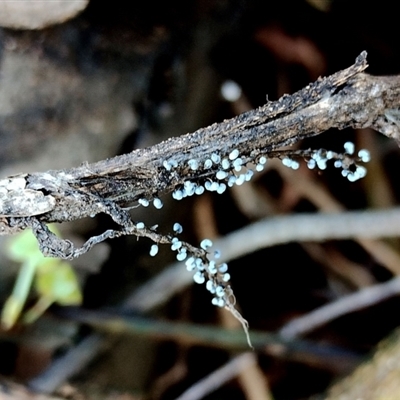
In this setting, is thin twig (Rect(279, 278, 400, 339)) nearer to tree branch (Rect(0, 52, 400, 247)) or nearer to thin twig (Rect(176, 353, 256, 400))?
thin twig (Rect(176, 353, 256, 400))

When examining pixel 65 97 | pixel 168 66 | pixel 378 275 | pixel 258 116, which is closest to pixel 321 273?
pixel 378 275

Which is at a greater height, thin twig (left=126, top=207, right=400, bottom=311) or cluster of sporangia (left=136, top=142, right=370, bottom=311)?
cluster of sporangia (left=136, top=142, right=370, bottom=311)

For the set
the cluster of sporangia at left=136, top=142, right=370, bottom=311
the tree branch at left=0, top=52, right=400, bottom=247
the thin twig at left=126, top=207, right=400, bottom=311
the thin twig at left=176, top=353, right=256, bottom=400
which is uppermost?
the tree branch at left=0, top=52, right=400, bottom=247

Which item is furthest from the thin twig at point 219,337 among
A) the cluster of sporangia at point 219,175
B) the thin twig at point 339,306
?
the cluster of sporangia at point 219,175

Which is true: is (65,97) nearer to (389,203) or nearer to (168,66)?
(168,66)

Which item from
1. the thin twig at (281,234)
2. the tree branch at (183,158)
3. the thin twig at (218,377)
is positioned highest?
the tree branch at (183,158)

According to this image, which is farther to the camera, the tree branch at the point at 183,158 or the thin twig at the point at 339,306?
the thin twig at the point at 339,306

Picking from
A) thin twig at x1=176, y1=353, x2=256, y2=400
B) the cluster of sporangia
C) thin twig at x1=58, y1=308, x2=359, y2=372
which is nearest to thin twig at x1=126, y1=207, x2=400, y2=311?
thin twig at x1=58, y1=308, x2=359, y2=372

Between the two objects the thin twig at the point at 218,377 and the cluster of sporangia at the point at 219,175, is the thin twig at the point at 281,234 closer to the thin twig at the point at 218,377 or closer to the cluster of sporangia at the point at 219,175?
the thin twig at the point at 218,377

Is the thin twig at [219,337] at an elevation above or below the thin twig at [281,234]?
below

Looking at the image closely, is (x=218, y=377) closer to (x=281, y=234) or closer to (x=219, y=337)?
(x=219, y=337)

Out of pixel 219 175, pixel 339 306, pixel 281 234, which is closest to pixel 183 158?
pixel 219 175
